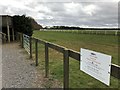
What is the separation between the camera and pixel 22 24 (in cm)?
2645

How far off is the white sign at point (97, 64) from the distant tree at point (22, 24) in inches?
916

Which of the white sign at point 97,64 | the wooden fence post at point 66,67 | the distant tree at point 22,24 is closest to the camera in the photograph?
the white sign at point 97,64

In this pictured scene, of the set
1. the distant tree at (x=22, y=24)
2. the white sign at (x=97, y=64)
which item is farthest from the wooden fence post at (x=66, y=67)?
the distant tree at (x=22, y=24)

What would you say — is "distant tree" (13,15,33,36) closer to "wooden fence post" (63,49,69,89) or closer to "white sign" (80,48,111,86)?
"wooden fence post" (63,49,69,89)

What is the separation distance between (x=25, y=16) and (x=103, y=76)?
25475mm

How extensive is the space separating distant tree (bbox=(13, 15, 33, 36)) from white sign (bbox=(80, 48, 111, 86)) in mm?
23276

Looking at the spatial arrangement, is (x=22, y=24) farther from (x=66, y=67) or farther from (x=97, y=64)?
(x=97, y=64)

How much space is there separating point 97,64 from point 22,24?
78.8 feet

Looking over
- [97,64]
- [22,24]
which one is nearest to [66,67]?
[97,64]

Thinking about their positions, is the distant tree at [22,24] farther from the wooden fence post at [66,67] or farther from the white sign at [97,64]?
the white sign at [97,64]

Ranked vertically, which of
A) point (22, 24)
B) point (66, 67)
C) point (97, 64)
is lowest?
point (66, 67)

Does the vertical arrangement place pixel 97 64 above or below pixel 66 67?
above

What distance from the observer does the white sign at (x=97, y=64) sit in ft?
9.55

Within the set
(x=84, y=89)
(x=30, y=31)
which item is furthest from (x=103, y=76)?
(x=30, y=31)
